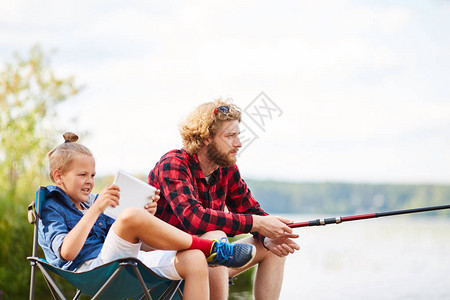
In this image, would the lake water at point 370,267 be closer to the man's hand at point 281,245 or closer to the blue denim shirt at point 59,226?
the man's hand at point 281,245

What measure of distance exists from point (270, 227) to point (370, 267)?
22.9ft

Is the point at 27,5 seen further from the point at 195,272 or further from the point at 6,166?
the point at 195,272

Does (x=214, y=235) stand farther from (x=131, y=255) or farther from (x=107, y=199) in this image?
(x=107, y=199)

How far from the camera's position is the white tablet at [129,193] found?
224 cm

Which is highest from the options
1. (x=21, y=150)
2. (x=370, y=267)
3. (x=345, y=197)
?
(x=21, y=150)

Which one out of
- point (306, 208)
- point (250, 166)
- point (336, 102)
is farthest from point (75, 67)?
point (306, 208)

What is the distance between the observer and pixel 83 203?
2584mm

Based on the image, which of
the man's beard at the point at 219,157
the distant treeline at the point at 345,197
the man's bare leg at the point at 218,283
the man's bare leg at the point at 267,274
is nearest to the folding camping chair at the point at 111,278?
the man's bare leg at the point at 218,283

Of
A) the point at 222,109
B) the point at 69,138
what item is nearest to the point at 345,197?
the point at 222,109

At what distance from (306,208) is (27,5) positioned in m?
11.0

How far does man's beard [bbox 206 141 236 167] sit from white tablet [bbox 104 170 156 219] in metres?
0.38

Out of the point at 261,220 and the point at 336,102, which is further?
the point at 336,102

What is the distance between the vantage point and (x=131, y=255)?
224 cm

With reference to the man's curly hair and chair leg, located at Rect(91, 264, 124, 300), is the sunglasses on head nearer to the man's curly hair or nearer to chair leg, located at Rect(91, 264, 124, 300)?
the man's curly hair
